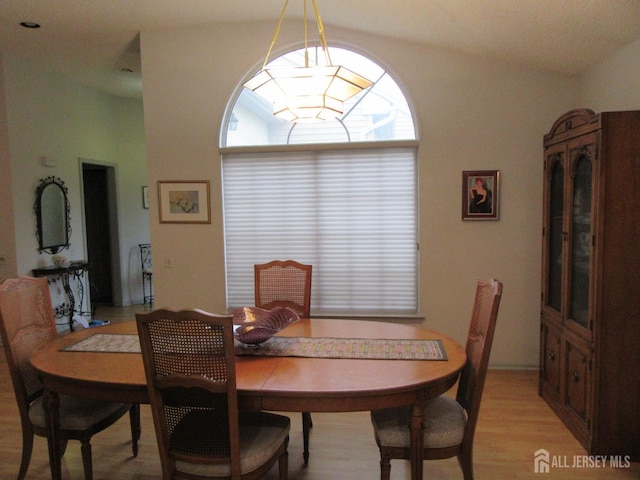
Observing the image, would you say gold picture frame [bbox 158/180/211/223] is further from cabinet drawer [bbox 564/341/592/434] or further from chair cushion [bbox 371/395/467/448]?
cabinet drawer [bbox 564/341/592/434]

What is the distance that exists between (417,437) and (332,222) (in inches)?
94.8

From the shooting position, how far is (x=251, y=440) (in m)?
1.94

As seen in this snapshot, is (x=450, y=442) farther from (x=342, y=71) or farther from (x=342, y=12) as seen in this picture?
(x=342, y=12)

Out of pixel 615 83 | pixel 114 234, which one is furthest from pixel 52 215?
pixel 615 83

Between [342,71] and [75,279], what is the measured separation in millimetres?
4932

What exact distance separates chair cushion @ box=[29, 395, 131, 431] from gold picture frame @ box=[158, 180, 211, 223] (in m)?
2.09

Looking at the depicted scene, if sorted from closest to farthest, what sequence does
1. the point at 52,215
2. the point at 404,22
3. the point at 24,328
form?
1. the point at 24,328
2. the point at 404,22
3. the point at 52,215

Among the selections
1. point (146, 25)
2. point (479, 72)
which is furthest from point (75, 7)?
point (479, 72)

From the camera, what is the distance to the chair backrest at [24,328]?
88.3 inches

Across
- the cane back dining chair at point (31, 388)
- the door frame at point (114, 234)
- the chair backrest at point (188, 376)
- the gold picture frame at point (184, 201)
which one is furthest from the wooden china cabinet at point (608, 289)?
the door frame at point (114, 234)

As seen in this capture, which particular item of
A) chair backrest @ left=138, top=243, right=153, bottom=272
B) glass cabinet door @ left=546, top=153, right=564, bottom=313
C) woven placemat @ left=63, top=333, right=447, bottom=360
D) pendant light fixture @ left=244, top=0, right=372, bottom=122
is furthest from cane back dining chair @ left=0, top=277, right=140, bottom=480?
chair backrest @ left=138, top=243, right=153, bottom=272

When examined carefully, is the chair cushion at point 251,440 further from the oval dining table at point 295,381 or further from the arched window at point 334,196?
the arched window at point 334,196

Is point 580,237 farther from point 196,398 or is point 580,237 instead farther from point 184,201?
point 184,201

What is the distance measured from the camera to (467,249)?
3.91m
